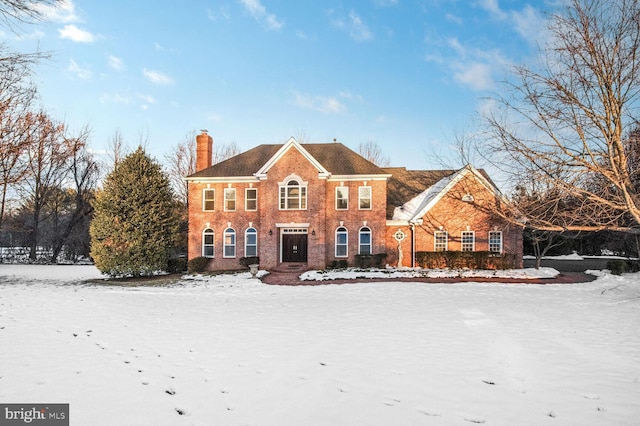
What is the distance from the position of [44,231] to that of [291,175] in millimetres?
32059

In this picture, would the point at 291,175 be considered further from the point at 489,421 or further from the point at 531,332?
the point at 489,421

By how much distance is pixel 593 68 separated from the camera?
1263cm

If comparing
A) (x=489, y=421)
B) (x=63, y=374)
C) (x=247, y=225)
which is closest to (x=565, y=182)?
(x=489, y=421)

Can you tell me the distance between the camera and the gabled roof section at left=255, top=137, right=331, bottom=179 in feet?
80.3

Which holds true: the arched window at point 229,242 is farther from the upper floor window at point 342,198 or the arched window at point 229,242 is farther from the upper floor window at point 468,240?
the upper floor window at point 468,240

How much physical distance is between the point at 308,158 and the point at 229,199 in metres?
6.17

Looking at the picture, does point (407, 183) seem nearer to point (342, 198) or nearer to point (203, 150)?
point (342, 198)

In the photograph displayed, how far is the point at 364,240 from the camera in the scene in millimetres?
24953

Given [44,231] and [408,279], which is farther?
[44,231]

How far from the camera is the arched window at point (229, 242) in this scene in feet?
85.1

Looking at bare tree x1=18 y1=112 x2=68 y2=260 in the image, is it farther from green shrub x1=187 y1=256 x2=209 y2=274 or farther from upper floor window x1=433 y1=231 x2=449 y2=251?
upper floor window x1=433 y1=231 x2=449 y2=251

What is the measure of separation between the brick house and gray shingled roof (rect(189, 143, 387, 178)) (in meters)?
0.13
